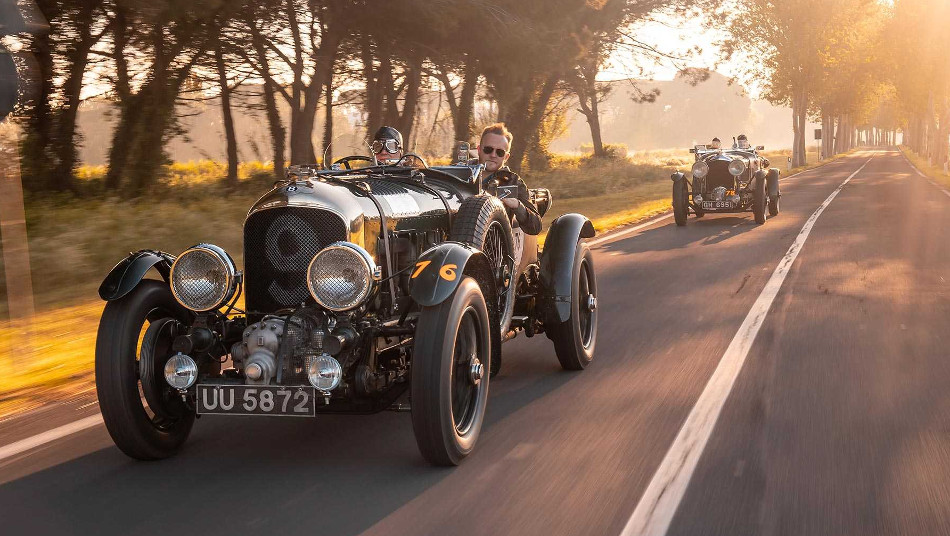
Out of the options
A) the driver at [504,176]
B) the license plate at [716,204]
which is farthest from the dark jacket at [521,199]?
the license plate at [716,204]

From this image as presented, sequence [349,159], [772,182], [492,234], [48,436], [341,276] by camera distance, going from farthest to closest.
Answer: [772,182] → [349,159] → [492,234] → [48,436] → [341,276]

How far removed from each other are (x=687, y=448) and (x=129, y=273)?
2.97 meters

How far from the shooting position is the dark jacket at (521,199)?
6.54 metres

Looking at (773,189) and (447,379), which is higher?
(447,379)

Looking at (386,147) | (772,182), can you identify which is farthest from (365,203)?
(772,182)

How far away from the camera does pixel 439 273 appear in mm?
4750

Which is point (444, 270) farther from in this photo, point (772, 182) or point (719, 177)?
point (772, 182)

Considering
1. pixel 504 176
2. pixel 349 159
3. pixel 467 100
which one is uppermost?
pixel 467 100

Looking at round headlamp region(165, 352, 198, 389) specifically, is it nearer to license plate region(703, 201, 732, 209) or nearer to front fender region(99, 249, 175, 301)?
front fender region(99, 249, 175, 301)

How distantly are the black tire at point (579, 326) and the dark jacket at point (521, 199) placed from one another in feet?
1.38

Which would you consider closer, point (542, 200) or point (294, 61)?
point (542, 200)

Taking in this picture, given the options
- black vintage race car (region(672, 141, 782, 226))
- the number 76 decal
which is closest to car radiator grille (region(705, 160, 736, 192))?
black vintage race car (region(672, 141, 782, 226))

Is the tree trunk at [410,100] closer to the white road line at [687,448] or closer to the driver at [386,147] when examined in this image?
the white road line at [687,448]

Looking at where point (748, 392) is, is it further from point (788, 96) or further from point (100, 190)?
point (788, 96)
